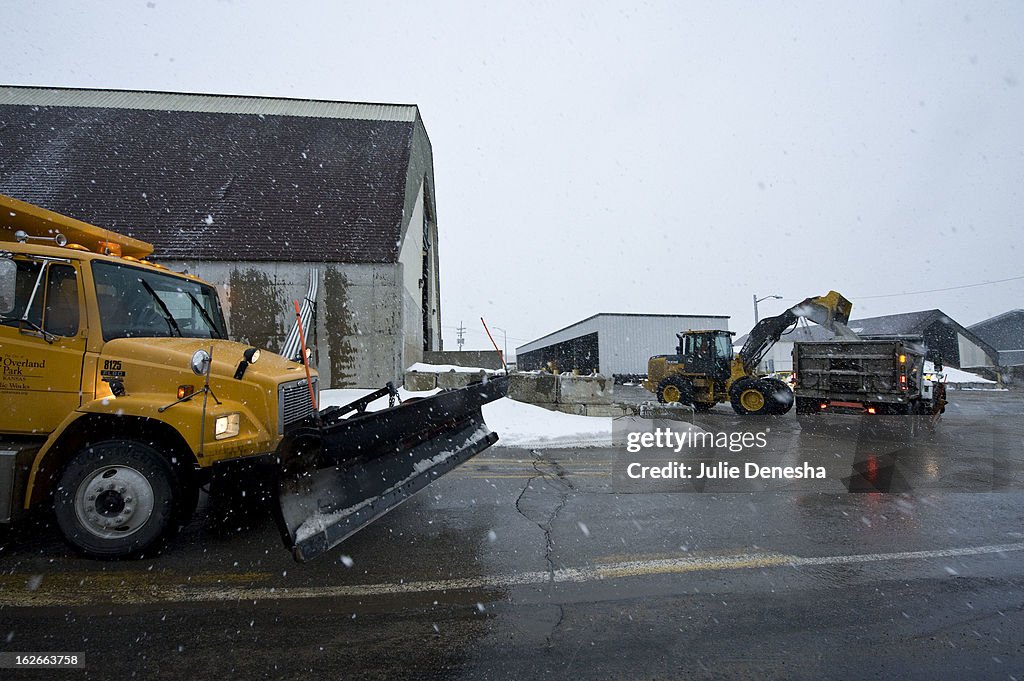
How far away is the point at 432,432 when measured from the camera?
4.45 m

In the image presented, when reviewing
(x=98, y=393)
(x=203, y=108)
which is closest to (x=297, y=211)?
(x=203, y=108)

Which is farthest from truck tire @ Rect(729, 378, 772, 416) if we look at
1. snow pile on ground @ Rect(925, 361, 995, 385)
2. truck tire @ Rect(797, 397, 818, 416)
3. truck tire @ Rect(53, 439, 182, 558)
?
snow pile on ground @ Rect(925, 361, 995, 385)

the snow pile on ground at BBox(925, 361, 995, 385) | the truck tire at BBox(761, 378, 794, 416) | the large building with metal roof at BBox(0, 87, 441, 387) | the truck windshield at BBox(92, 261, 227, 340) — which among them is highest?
the large building with metal roof at BBox(0, 87, 441, 387)

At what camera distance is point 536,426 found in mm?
10086

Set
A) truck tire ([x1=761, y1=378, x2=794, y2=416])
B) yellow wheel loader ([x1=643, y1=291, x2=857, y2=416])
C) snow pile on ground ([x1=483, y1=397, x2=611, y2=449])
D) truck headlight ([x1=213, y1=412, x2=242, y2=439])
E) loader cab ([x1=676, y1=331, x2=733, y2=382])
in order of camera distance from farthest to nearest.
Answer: loader cab ([x1=676, y1=331, x2=733, y2=382])
yellow wheel loader ([x1=643, y1=291, x2=857, y2=416])
truck tire ([x1=761, y1=378, x2=794, y2=416])
snow pile on ground ([x1=483, y1=397, x2=611, y2=449])
truck headlight ([x1=213, y1=412, x2=242, y2=439])

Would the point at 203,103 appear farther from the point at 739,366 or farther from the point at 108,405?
the point at 739,366

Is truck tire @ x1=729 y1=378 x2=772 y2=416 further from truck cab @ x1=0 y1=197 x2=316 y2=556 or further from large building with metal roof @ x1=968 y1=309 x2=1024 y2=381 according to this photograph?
large building with metal roof @ x1=968 y1=309 x2=1024 y2=381

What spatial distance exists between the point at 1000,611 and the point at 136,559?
17.8ft

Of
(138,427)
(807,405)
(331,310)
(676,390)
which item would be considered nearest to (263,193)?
(331,310)

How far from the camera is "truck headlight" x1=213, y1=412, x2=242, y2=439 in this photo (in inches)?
135

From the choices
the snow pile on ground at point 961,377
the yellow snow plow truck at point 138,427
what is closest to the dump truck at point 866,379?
the yellow snow plow truck at point 138,427

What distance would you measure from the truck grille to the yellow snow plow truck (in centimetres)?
2

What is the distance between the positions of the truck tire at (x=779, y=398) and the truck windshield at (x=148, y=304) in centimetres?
1370

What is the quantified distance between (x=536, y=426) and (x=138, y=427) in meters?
7.40
